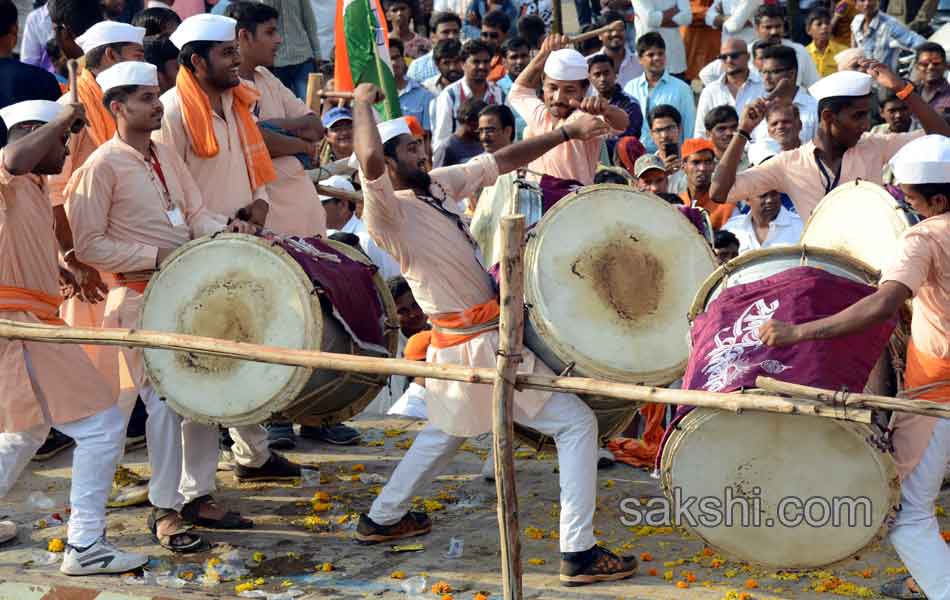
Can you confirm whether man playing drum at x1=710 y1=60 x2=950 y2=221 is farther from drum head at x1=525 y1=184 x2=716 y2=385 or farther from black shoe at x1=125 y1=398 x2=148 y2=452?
black shoe at x1=125 y1=398 x2=148 y2=452

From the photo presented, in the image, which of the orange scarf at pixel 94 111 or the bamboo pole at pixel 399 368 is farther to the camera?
the orange scarf at pixel 94 111

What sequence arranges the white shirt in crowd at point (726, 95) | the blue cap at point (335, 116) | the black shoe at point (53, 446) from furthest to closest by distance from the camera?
the white shirt in crowd at point (726, 95), the blue cap at point (335, 116), the black shoe at point (53, 446)

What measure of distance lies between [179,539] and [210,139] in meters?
1.87

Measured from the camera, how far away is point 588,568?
6242mm

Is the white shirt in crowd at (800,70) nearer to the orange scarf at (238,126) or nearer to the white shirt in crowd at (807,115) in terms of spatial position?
the white shirt in crowd at (807,115)

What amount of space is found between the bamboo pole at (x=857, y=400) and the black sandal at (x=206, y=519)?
119 inches

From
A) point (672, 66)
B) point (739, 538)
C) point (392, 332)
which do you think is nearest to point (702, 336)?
point (739, 538)

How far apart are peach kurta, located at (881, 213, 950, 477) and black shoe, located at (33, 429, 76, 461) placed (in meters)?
4.68

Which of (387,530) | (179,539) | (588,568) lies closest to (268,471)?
(179,539)

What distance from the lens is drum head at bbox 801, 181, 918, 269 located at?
5.88 m

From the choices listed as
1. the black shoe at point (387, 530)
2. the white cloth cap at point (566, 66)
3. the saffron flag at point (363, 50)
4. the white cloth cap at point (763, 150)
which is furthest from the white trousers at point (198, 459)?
the white cloth cap at point (763, 150)

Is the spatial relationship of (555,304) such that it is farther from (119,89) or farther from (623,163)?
(623,163)

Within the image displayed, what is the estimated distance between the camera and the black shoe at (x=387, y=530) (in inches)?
266

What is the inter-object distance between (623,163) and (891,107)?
194 cm
